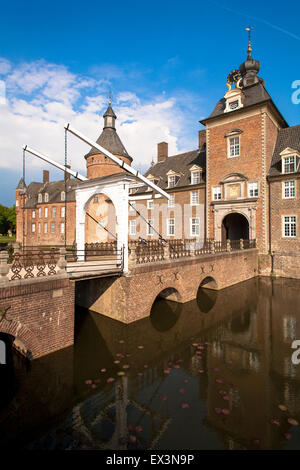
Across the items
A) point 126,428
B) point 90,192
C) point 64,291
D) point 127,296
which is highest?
point 90,192

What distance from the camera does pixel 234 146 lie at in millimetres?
21406

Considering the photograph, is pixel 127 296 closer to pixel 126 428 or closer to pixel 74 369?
pixel 74 369

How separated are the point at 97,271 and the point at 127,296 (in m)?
1.65

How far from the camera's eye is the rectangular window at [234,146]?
21.2m

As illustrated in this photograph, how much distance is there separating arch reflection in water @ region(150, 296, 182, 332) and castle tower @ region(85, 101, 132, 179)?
51.7ft

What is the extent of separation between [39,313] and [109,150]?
20825mm

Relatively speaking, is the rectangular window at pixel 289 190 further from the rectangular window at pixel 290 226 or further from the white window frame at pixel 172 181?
the white window frame at pixel 172 181

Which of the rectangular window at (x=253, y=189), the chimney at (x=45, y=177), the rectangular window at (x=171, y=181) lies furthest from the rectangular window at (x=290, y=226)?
the chimney at (x=45, y=177)

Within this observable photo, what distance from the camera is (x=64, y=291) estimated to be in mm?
7543

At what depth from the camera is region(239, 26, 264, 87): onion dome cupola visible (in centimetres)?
2373

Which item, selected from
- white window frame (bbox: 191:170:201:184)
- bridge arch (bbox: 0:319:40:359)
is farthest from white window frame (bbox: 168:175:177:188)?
bridge arch (bbox: 0:319:40:359)

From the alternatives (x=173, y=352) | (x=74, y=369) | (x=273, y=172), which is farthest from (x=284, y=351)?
(x=273, y=172)

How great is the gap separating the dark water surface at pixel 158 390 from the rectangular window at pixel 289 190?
39.6ft

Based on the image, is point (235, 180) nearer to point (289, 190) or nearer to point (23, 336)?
point (289, 190)
